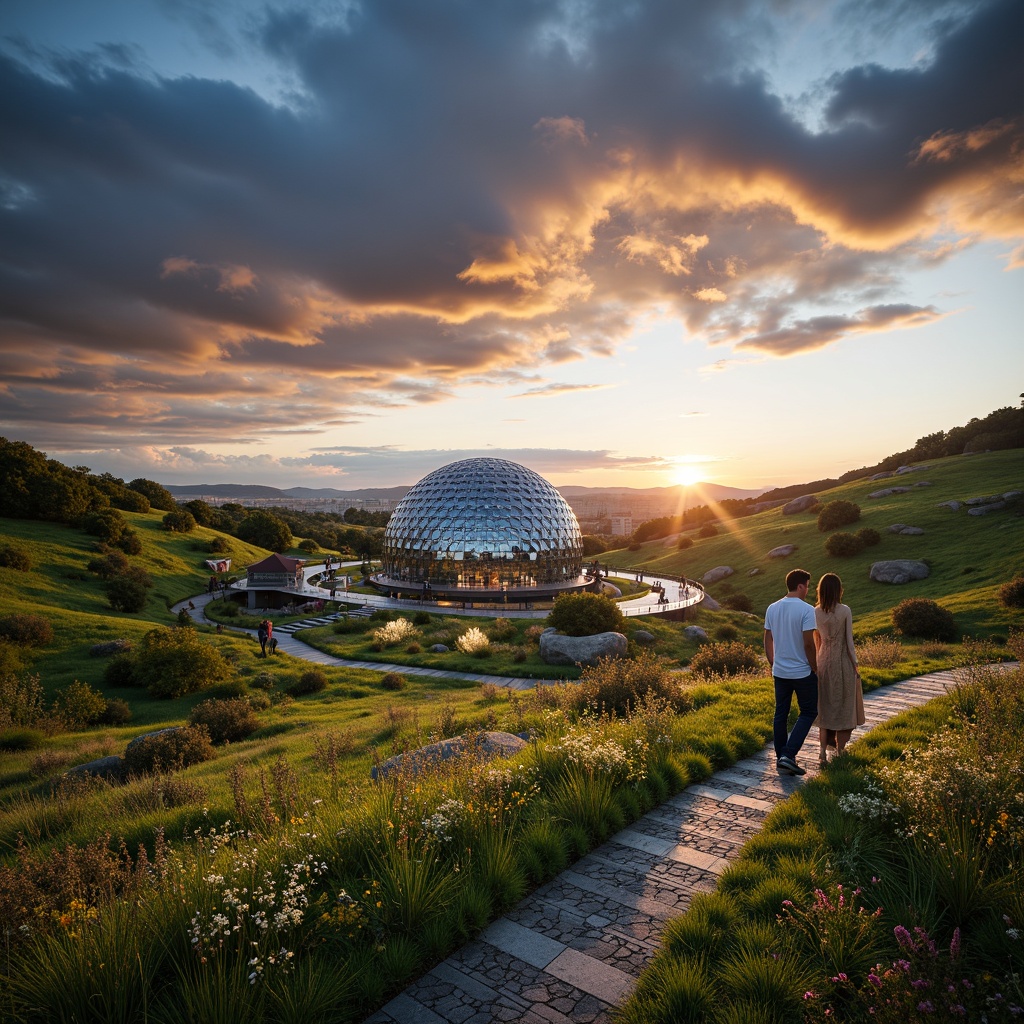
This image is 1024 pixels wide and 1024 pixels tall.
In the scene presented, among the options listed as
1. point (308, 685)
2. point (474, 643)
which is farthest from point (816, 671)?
point (474, 643)

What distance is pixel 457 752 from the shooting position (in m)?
7.69

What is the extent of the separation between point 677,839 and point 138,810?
8.51m

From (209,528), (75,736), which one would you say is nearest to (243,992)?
(75,736)

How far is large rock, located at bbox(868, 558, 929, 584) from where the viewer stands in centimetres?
4006

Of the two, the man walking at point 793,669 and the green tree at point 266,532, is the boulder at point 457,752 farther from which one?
the green tree at point 266,532

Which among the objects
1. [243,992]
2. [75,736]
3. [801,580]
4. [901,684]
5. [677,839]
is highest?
[801,580]

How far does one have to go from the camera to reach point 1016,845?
191 inches

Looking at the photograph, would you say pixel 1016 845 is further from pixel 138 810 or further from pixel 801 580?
pixel 138 810

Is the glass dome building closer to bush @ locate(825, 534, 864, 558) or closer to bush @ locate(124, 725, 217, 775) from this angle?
bush @ locate(825, 534, 864, 558)

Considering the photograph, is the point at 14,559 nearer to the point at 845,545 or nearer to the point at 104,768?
the point at 104,768

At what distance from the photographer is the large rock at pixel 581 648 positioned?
80.2 feet

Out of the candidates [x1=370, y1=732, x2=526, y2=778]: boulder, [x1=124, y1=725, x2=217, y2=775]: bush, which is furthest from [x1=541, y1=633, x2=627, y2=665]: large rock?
[x1=370, y1=732, x2=526, y2=778]: boulder

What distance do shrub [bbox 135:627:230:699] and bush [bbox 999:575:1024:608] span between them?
3822cm

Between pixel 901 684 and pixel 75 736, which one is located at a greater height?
pixel 901 684
